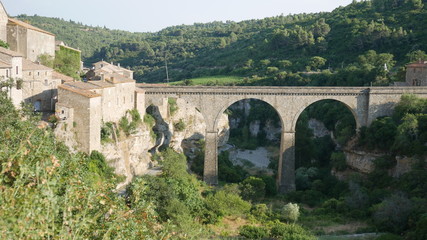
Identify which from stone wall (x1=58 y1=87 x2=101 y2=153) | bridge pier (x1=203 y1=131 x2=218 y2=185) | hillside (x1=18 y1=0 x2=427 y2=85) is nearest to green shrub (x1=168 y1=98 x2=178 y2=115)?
bridge pier (x1=203 y1=131 x2=218 y2=185)

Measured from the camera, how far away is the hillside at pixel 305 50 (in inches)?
2473

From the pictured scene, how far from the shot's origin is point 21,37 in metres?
41.7

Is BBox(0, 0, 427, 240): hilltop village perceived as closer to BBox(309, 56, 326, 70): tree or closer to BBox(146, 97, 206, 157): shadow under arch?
BBox(146, 97, 206, 157): shadow under arch

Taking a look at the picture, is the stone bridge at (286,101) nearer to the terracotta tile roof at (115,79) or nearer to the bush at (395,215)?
the terracotta tile roof at (115,79)

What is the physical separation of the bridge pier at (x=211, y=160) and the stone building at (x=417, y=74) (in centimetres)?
1781

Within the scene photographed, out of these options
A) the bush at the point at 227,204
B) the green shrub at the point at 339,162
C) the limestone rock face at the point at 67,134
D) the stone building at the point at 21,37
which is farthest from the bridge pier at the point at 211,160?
the stone building at the point at 21,37

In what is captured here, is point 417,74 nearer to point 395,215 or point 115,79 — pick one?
point 395,215

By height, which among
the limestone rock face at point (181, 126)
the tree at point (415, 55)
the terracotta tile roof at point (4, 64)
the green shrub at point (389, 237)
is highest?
the tree at point (415, 55)

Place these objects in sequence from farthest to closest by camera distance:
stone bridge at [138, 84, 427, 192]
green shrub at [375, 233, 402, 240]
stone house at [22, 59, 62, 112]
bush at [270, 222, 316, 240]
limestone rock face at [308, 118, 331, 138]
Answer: limestone rock face at [308, 118, 331, 138] < stone bridge at [138, 84, 427, 192] < stone house at [22, 59, 62, 112] < bush at [270, 222, 316, 240] < green shrub at [375, 233, 402, 240]

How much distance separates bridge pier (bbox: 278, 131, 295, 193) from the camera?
136 ft

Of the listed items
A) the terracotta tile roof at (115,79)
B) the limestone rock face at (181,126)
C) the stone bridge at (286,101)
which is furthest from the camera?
the limestone rock face at (181,126)

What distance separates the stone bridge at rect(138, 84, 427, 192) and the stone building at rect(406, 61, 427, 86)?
3.84m

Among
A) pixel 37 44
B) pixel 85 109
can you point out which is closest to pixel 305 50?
pixel 37 44

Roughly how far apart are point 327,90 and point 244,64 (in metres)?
38.1
